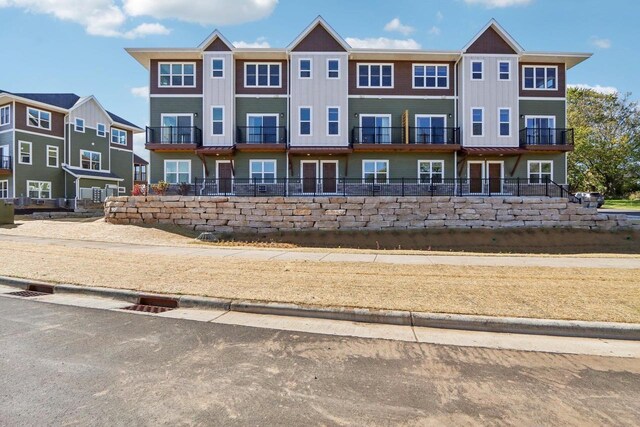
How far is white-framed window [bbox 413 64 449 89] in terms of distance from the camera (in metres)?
26.5

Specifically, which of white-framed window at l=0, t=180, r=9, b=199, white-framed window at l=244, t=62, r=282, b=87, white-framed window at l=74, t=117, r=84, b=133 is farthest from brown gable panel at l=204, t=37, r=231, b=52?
white-framed window at l=0, t=180, r=9, b=199

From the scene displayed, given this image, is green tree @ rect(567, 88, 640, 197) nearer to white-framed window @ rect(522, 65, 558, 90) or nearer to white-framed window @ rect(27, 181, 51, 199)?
white-framed window @ rect(522, 65, 558, 90)

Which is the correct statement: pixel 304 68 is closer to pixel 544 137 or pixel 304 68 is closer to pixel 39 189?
pixel 544 137

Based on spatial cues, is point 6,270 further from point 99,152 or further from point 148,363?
point 99,152

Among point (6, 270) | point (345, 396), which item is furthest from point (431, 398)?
point (6, 270)

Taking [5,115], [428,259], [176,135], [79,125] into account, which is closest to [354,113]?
[176,135]

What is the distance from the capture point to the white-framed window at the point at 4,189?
34.5 meters

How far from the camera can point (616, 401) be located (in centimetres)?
352

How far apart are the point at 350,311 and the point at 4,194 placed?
138ft

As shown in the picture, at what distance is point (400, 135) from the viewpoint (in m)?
26.1

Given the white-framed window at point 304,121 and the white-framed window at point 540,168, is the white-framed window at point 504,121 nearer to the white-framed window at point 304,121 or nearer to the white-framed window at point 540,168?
the white-framed window at point 540,168

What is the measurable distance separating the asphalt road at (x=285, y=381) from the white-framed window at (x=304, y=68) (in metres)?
23.4

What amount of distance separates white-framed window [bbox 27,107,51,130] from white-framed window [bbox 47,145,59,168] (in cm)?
199

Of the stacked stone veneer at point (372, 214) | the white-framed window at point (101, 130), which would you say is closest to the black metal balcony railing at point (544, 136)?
the stacked stone veneer at point (372, 214)
